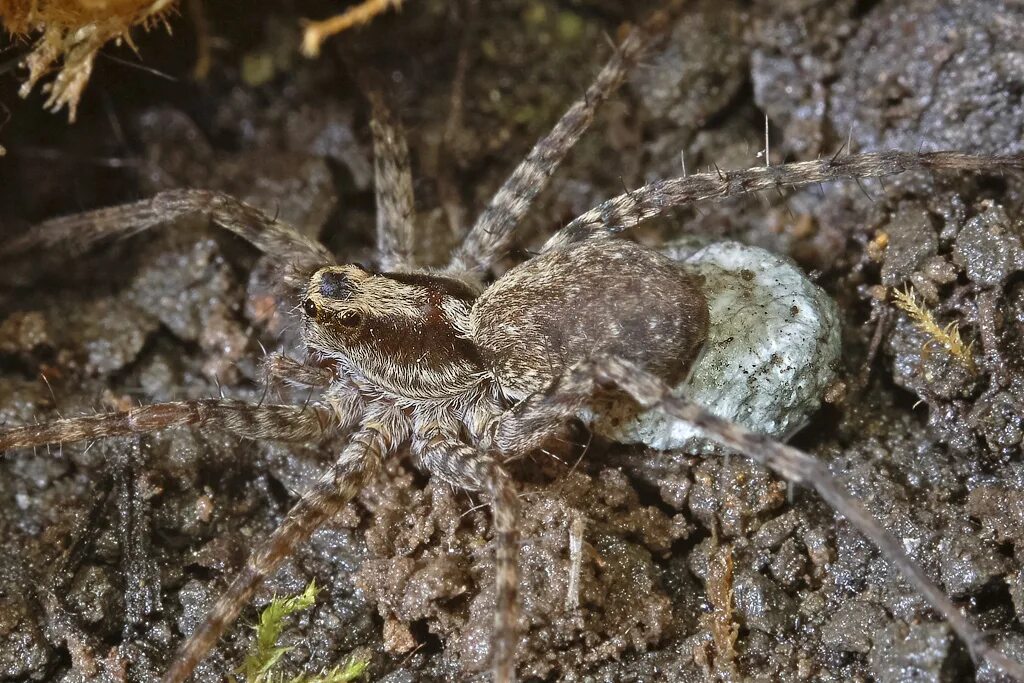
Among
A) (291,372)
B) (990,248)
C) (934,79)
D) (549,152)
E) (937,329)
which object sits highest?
(934,79)

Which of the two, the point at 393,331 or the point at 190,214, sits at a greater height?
the point at 190,214

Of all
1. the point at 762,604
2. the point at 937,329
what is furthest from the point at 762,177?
the point at 762,604

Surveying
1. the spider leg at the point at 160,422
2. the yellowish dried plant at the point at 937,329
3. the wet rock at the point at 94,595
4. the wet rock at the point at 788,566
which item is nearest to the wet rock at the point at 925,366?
the yellowish dried plant at the point at 937,329

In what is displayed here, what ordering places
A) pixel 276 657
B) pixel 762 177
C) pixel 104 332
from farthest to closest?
1. pixel 104 332
2. pixel 762 177
3. pixel 276 657

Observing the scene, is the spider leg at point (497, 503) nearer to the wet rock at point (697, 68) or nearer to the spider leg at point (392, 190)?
the spider leg at point (392, 190)

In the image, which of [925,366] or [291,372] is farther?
[291,372]

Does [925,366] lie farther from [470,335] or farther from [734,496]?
[470,335]
